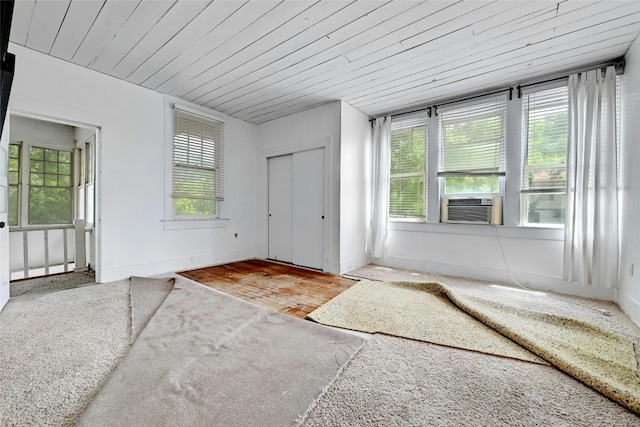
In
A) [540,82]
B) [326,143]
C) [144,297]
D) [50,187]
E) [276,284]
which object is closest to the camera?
[144,297]

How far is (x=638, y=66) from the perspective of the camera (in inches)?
93.7

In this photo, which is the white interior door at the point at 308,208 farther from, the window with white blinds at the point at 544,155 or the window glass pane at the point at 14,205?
the window glass pane at the point at 14,205

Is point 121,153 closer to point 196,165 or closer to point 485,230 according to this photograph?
point 196,165

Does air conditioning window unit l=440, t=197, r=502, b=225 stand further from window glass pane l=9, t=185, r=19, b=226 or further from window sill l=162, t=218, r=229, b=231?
window glass pane l=9, t=185, r=19, b=226

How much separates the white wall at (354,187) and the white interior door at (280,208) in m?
1.08

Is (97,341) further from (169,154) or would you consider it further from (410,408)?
(169,154)

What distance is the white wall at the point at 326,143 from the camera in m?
3.93

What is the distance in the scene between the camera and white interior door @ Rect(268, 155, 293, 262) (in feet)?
15.1

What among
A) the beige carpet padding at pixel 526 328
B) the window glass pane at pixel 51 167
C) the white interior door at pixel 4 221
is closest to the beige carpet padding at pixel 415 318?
the beige carpet padding at pixel 526 328

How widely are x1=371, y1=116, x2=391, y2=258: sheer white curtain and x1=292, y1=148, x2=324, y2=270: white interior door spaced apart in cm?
95

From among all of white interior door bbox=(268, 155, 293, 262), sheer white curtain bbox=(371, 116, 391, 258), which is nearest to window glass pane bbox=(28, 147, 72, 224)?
white interior door bbox=(268, 155, 293, 262)

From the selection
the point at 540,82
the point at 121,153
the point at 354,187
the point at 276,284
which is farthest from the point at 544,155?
the point at 121,153

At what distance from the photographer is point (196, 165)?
419 cm

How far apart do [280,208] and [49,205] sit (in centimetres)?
442
